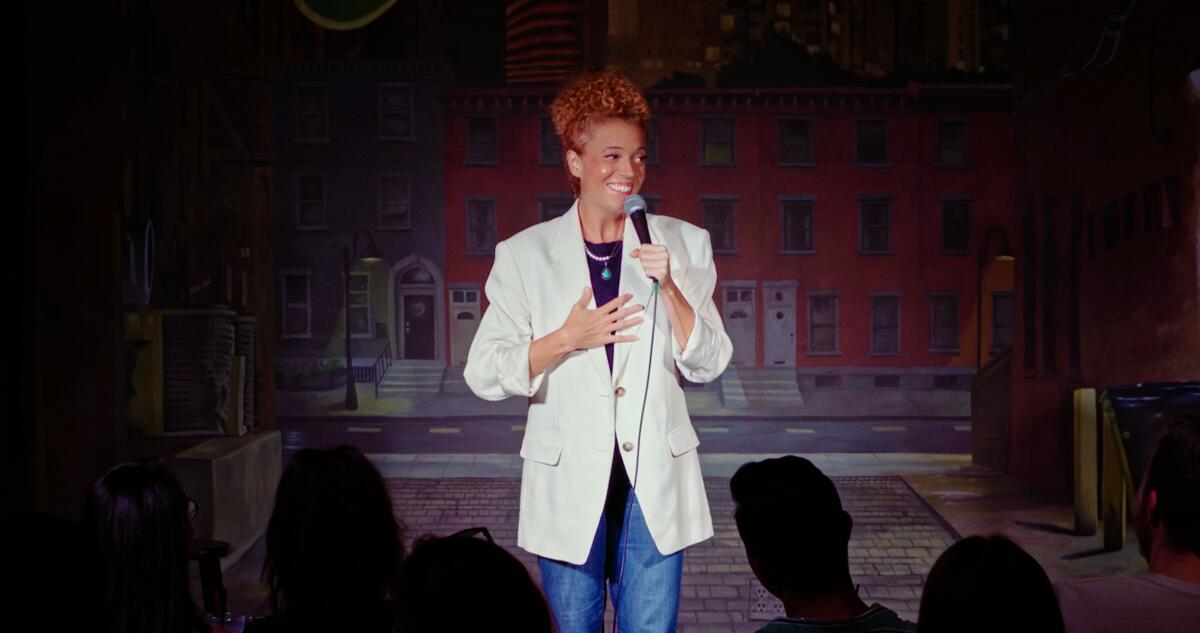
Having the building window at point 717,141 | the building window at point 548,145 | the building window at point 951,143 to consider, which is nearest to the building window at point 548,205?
the building window at point 548,145

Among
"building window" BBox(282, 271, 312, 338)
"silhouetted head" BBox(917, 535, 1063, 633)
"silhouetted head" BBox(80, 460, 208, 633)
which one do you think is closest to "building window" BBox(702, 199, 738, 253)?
"building window" BBox(282, 271, 312, 338)

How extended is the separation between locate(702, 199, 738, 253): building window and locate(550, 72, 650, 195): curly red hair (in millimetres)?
2080

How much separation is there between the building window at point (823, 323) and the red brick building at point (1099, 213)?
82 centimetres

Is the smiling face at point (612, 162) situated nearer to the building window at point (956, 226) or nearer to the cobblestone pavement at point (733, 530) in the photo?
the cobblestone pavement at point (733, 530)

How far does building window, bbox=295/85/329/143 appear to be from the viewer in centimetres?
425

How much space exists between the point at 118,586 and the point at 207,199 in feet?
8.95

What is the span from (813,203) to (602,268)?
7.76ft

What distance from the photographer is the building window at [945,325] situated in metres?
4.33

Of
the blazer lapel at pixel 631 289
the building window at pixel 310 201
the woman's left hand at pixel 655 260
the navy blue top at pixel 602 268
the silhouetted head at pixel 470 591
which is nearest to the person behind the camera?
the silhouetted head at pixel 470 591

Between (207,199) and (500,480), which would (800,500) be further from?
(207,199)

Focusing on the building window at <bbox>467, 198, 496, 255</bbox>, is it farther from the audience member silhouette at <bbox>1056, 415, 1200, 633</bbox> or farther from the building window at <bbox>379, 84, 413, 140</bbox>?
the audience member silhouette at <bbox>1056, 415, 1200, 633</bbox>

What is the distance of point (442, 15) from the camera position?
427cm

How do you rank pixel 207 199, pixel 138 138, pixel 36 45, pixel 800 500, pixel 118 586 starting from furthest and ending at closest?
pixel 207 199
pixel 138 138
pixel 36 45
pixel 118 586
pixel 800 500

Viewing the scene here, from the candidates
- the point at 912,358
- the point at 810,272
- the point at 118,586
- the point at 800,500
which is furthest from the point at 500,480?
the point at 800,500
